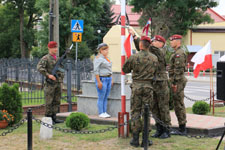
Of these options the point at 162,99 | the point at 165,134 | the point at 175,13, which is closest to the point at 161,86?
the point at 162,99

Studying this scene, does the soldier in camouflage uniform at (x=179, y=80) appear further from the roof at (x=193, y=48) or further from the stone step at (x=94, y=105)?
the roof at (x=193, y=48)

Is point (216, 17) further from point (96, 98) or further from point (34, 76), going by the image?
point (96, 98)

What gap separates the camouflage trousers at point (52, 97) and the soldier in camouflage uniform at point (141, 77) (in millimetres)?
2643

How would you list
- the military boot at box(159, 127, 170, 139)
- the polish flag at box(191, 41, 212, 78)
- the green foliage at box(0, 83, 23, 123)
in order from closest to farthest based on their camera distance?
1. the military boot at box(159, 127, 170, 139)
2. the green foliage at box(0, 83, 23, 123)
3. the polish flag at box(191, 41, 212, 78)

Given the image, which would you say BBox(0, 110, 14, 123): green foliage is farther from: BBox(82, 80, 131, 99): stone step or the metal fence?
the metal fence

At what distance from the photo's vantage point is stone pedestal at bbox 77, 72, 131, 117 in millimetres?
9500

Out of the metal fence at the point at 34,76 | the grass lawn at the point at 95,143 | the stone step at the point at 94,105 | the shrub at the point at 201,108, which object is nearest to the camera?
the grass lawn at the point at 95,143

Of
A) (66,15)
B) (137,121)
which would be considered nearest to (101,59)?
(137,121)

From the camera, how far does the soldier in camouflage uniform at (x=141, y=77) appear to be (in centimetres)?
668

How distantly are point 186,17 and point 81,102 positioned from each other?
3626 cm

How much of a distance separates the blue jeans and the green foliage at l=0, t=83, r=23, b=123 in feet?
6.32

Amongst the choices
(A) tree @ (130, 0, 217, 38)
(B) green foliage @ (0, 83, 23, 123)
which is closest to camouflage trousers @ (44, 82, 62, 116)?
(B) green foliage @ (0, 83, 23, 123)

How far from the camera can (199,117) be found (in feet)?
30.7

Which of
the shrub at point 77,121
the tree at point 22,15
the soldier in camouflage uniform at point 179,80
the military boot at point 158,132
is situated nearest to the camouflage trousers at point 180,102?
the soldier in camouflage uniform at point 179,80
